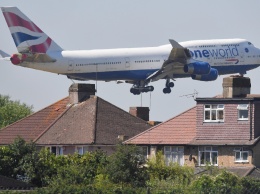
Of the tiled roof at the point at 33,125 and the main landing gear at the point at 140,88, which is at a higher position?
the main landing gear at the point at 140,88

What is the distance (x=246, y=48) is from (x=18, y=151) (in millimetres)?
48402

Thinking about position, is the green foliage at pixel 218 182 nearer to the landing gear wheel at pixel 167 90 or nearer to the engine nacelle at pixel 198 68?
the engine nacelle at pixel 198 68

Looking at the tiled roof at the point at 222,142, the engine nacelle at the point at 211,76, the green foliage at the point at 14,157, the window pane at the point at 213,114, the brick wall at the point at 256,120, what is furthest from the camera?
the engine nacelle at the point at 211,76

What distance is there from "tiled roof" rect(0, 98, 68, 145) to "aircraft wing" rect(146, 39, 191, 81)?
24.1 m

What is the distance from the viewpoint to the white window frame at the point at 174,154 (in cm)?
7425

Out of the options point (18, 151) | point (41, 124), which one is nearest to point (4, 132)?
point (41, 124)

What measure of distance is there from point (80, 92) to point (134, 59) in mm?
22383

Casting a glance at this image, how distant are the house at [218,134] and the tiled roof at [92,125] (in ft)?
22.3

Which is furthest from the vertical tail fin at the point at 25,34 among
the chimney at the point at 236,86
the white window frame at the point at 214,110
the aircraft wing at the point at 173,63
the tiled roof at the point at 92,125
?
the white window frame at the point at 214,110

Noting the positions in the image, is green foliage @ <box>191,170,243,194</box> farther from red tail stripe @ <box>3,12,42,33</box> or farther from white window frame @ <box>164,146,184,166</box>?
red tail stripe @ <box>3,12,42,33</box>

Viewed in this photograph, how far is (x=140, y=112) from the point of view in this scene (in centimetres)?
9594

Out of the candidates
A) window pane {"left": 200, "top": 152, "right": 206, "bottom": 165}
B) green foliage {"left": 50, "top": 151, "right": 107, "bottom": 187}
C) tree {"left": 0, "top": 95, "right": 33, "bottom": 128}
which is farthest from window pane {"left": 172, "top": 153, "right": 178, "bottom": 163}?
tree {"left": 0, "top": 95, "right": 33, "bottom": 128}

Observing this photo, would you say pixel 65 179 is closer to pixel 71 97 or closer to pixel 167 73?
pixel 71 97

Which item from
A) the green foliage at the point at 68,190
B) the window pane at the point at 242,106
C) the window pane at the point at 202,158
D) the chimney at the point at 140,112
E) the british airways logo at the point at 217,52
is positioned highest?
the british airways logo at the point at 217,52
